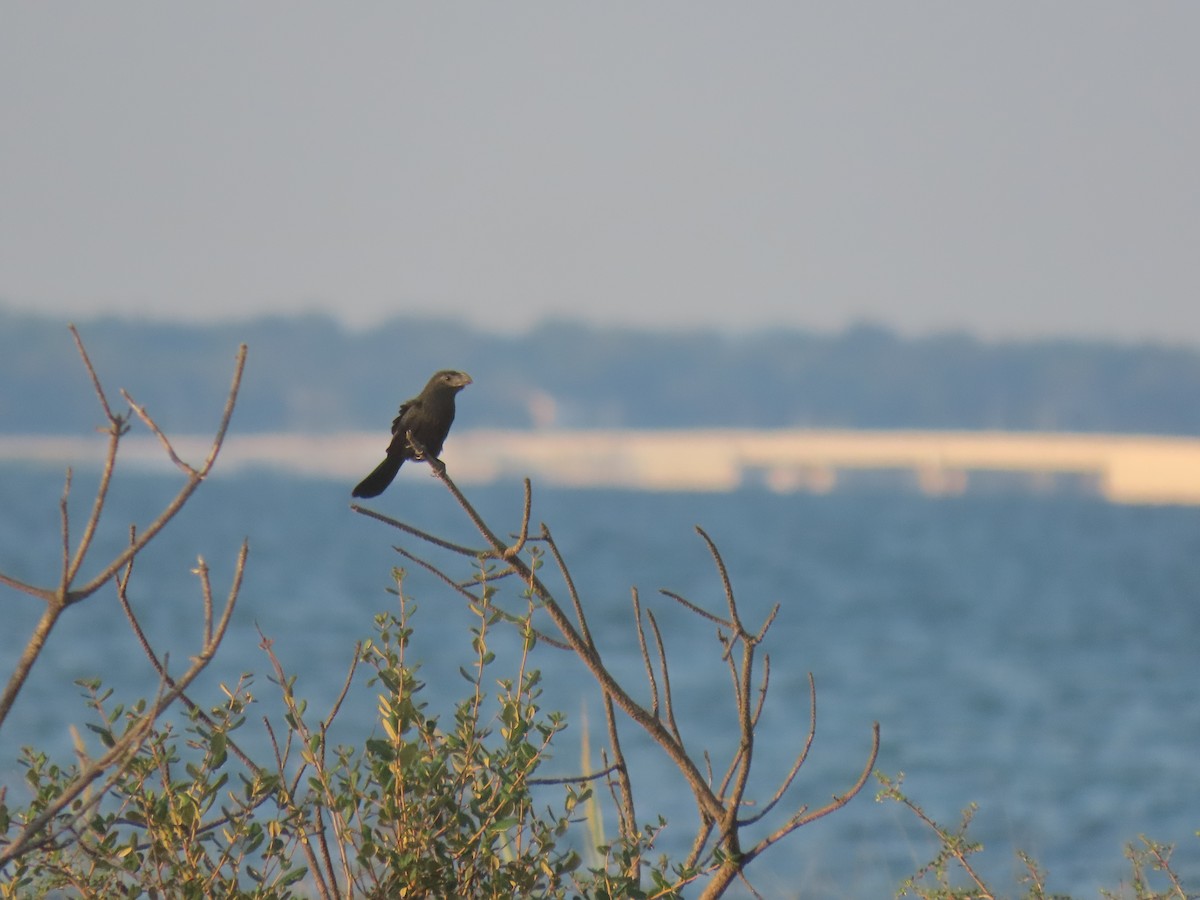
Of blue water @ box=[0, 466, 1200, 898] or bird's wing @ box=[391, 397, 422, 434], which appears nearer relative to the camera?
bird's wing @ box=[391, 397, 422, 434]

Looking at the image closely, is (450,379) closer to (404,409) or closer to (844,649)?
(404,409)

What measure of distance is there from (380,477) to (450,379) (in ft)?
0.82

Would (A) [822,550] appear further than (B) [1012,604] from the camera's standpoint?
Yes

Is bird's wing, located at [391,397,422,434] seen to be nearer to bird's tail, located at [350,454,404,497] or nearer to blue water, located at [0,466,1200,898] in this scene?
bird's tail, located at [350,454,404,497]

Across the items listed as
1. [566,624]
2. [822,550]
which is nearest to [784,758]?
[566,624]

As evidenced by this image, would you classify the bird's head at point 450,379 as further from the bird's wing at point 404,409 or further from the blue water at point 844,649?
the blue water at point 844,649

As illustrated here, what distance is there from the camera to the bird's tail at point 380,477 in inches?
113

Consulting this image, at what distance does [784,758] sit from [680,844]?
9.08 metres

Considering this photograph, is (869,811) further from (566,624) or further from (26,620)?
(26,620)

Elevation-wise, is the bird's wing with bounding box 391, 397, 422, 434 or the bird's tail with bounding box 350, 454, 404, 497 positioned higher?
the bird's wing with bounding box 391, 397, 422, 434

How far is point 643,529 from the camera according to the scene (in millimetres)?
90375

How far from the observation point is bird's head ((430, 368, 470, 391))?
3.04m

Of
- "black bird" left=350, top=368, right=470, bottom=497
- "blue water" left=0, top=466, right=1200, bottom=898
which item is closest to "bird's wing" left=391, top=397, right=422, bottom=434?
"black bird" left=350, top=368, right=470, bottom=497

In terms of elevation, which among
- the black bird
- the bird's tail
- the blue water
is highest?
the black bird
